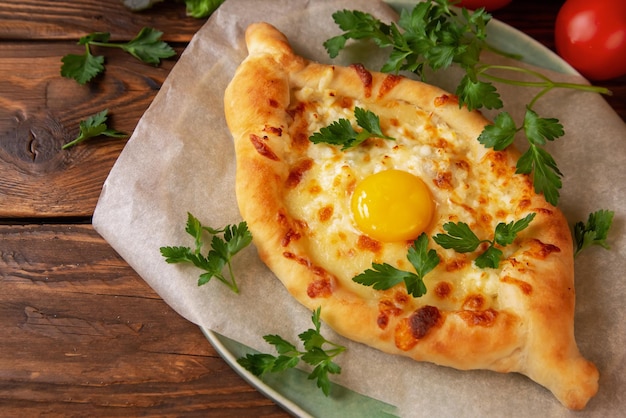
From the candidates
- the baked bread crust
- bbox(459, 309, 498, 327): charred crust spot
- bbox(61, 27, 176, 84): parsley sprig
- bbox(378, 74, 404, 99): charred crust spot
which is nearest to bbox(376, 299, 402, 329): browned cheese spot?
the baked bread crust

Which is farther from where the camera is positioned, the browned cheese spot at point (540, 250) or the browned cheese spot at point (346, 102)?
the browned cheese spot at point (346, 102)

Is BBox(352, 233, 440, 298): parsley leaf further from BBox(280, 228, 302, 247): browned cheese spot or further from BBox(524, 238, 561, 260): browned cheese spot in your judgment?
BBox(524, 238, 561, 260): browned cheese spot

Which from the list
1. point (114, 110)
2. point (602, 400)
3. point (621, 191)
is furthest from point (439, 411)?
point (114, 110)

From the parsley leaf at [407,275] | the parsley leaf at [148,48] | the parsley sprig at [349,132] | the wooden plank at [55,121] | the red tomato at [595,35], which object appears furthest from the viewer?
the parsley leaf at [148,48]

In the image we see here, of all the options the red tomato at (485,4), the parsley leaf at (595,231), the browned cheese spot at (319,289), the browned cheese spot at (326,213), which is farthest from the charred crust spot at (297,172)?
the red tomato at (485,4)

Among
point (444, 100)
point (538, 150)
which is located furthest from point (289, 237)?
point (538, 150)

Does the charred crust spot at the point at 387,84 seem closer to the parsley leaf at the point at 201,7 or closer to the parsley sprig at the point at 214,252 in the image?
the parsley sprig at the point at 214,252
